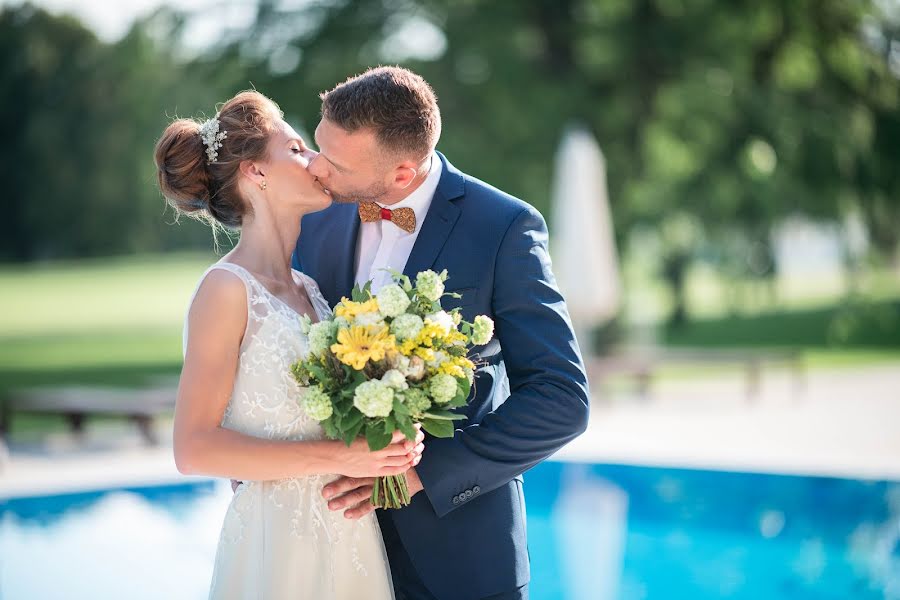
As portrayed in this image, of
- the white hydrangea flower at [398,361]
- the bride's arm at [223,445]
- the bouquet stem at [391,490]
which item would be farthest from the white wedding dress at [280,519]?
the white hydrangea flower at [398,361]

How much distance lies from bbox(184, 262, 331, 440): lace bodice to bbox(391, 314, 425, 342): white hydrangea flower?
49 centimetres

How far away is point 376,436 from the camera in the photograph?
2.58 m

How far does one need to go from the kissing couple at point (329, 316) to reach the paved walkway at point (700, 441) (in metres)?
5.76

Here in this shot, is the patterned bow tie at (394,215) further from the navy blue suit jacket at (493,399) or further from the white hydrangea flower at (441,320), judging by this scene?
the white hydrangea flower at (441,320)

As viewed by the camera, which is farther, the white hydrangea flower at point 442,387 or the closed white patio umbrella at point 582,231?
the closed white patio umbrella at point 582,231

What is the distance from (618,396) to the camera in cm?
1425

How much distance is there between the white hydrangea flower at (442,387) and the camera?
2.56 metres

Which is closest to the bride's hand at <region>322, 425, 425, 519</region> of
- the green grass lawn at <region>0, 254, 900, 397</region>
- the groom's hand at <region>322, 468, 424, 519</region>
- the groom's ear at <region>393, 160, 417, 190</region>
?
the groom's hand at <region>322, 468, 424, 519</region>

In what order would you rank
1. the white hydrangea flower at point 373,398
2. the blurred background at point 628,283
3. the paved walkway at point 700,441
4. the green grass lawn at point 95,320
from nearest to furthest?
the white hydrangea flower at point 373,398, the blurred background at point 628,283, the paved walkway at point 700,441, the green grass lawn at point 95,320

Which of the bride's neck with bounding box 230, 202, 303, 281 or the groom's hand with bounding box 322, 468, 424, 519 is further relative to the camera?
the bride's neck with bounding box 230, 202, 303, 281

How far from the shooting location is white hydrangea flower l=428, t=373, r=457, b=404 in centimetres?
256

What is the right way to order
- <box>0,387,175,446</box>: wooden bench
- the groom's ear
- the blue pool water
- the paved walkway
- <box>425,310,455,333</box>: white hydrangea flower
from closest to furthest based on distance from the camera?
<box>425,310,455,333</box>: white hydrangea flower < the groom's ear < the blue pool water < the paved walkway < <box>0,387,175,446</box>: wooden bench

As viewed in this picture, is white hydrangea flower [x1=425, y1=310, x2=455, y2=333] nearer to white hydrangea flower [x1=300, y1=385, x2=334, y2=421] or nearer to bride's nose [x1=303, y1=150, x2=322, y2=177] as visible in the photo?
white hydrangea flower [x1=300, y1=385, x2=334, y2=421]

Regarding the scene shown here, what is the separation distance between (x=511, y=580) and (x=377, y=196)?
46.9 inches
